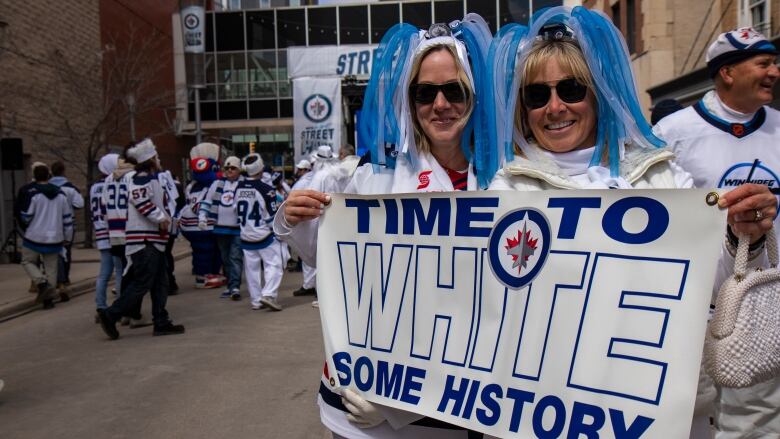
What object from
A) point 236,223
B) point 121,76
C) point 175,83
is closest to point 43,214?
point 236,223

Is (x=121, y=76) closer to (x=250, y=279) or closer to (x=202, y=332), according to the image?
(x=250, y=279)

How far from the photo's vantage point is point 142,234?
722 cm

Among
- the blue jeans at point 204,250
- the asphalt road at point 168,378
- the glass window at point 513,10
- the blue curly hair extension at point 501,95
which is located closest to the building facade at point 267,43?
the glass window at point 513,10

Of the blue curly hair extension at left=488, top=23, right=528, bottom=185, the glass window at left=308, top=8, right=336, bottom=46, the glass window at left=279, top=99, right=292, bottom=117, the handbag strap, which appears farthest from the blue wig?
the glass window at left=308, top=8, right=336, bottom=46

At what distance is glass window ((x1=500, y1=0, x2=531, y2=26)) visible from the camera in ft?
100

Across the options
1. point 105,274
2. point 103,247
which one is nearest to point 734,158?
point 105,274

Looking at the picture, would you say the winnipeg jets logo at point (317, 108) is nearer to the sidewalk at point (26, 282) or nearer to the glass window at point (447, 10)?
the sidewalk at point (26, 282)

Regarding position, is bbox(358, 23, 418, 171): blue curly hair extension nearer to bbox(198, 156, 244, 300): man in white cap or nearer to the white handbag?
the white handbag

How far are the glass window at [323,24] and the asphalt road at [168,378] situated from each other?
2647 centimetres

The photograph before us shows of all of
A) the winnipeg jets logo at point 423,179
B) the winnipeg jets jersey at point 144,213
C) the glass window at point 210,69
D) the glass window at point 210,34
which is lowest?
the winnipeg jets jersey at point 144,213

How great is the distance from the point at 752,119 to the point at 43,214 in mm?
9197

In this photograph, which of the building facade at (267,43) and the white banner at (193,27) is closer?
the white banner at (193,27)

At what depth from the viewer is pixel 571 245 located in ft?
6.26

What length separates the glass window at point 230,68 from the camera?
111 ft
